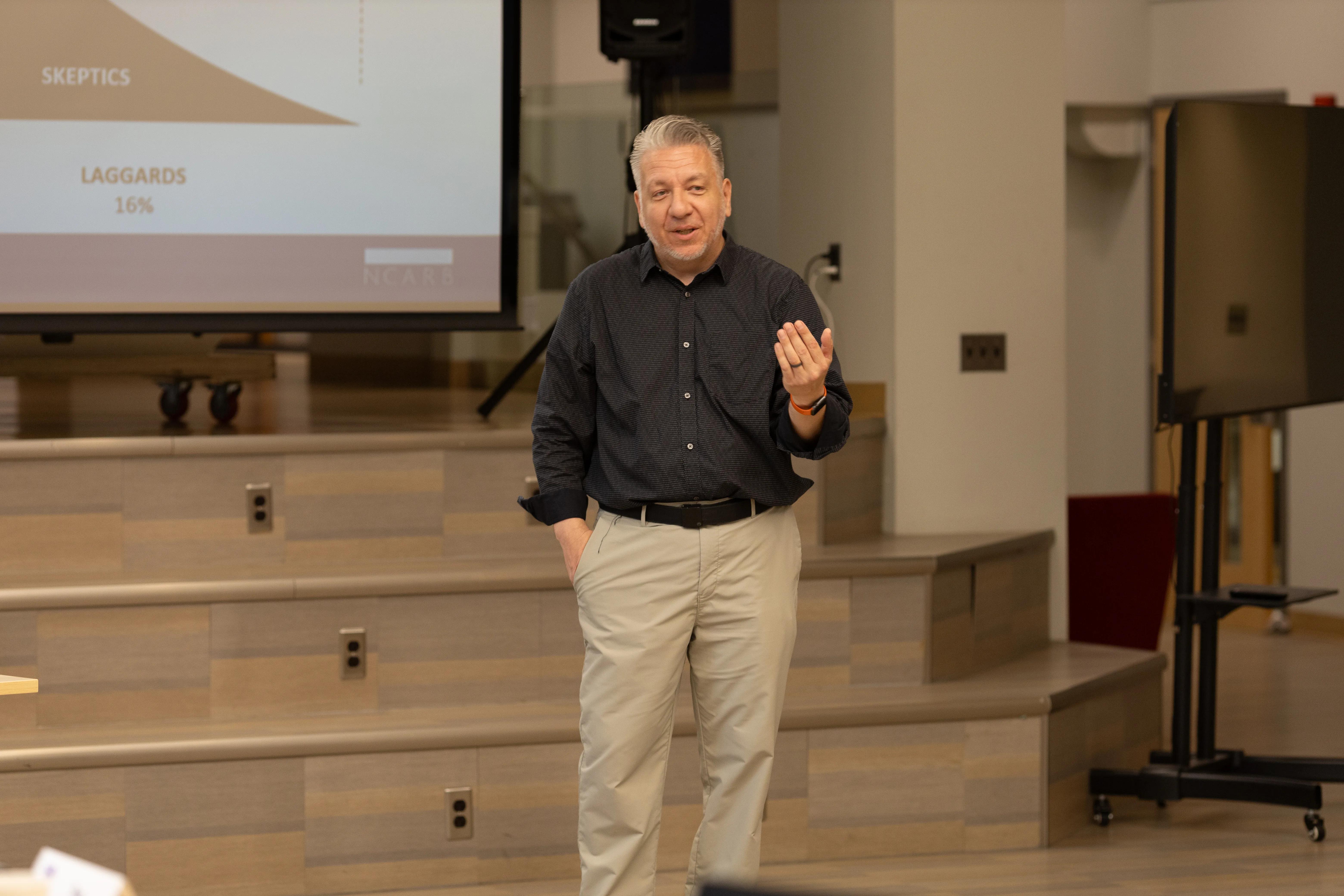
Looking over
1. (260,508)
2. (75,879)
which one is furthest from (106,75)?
(75,879)

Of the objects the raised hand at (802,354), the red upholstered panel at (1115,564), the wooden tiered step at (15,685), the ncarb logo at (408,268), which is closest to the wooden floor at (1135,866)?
the red upholstered panel at (1115,564)

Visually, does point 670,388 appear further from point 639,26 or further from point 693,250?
point 639,26

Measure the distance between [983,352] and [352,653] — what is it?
6.25 ft

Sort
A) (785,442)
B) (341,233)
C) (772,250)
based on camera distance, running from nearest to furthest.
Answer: (785,442) → (341,233) → (772,250)

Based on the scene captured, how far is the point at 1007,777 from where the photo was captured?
133 inches

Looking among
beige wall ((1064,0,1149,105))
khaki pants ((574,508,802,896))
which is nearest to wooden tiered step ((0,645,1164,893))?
khaki pants ((574,508,802,896))

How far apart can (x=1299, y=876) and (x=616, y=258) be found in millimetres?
2029

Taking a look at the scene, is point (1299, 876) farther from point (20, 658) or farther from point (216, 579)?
point (20, 658)

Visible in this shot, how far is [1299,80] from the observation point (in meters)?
5.89

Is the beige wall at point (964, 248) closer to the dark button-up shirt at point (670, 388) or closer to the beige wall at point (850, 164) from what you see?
the beige wall at point (850, 164)

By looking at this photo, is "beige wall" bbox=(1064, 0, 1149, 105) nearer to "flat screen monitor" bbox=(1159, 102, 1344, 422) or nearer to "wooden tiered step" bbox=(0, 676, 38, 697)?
"flat screen monitor" bbox=(1159, 102, 1344, 422)

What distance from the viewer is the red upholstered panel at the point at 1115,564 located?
4.40 meters

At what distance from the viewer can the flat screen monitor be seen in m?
3.31

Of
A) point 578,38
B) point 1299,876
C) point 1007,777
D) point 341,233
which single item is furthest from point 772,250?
point 1299,876
